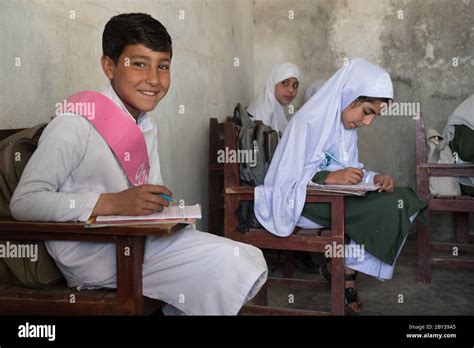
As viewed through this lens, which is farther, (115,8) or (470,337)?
(115,8)

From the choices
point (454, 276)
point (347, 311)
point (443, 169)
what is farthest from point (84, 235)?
point (454, 276)

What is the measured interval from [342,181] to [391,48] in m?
2.72

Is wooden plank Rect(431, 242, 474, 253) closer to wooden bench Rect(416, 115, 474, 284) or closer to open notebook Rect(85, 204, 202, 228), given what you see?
wooden bench Rect(416, 115, 474, 284)

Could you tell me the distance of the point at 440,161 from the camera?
142 inches

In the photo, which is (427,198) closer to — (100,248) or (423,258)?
(423,258)

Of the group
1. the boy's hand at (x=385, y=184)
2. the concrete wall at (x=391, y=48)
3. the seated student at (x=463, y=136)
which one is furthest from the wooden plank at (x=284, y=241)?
the concrete wall at (x=391, y=48)

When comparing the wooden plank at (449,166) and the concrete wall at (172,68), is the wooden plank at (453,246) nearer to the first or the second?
the wooden plank at (449,166)

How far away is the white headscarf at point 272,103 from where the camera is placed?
4.31m

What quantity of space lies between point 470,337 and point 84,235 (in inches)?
55.1

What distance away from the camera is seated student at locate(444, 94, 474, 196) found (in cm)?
344

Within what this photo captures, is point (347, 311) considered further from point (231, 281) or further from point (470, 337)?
point (231, 281)

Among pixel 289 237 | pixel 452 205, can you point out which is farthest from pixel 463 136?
pixel 289 237

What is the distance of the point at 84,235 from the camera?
1.37 meters

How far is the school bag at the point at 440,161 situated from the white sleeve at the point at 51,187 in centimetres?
269
